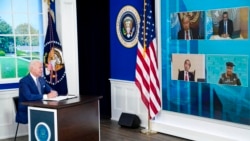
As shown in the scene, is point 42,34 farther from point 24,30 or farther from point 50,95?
point 50,95

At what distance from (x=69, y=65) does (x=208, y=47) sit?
2385mm

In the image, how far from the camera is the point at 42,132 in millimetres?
4082

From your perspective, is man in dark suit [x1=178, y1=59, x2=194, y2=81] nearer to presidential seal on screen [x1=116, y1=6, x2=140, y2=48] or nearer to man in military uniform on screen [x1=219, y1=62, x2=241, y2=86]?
man in military uniform on screen [x1=219, y1=62, x2=241, y2=86]

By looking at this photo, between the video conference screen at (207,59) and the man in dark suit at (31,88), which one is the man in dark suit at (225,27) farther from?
the man in dark suit at (31,88)

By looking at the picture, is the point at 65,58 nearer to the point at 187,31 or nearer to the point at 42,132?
the point at 42,132

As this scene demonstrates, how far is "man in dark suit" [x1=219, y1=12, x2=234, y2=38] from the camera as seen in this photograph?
450cm

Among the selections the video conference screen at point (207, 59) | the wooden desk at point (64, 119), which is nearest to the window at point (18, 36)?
the wooden desk at point (64, 119)

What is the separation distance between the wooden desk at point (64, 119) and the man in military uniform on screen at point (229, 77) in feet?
5.70

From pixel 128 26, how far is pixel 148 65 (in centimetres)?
96

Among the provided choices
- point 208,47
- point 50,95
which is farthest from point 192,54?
point 50,95

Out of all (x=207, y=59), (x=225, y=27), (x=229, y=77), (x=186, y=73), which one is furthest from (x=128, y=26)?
(x=229, y=77)

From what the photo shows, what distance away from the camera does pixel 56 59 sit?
222 inches

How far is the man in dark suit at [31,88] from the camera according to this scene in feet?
14.3

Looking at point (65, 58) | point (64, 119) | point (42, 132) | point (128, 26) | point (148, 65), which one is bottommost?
point (42, 132)
